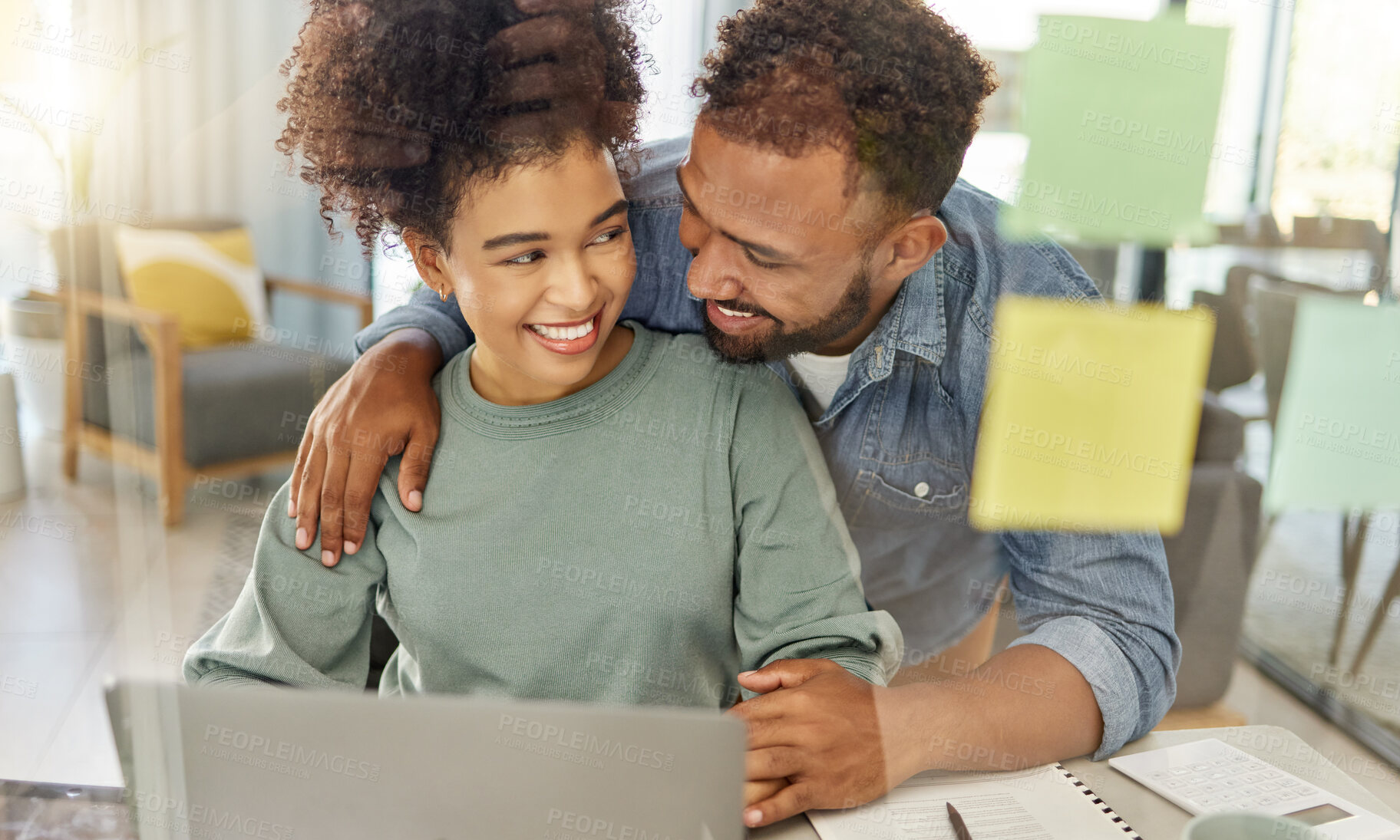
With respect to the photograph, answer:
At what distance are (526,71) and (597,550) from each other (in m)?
0.37

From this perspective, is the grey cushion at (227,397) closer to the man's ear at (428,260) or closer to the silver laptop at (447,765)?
the man's ear at (428,260)

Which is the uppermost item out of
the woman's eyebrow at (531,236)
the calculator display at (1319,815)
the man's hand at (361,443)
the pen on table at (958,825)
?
the woman's eyebrow at (531,236)

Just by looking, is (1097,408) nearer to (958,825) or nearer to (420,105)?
(958,825)

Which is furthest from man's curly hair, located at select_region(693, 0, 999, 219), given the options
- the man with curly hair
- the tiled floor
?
the tiled floor

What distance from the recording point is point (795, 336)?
75 cm

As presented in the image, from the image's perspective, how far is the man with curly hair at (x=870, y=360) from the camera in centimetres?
66

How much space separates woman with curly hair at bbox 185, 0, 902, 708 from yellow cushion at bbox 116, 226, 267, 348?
0.08m

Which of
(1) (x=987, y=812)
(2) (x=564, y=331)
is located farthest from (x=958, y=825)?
(2) (x=564, y=331)

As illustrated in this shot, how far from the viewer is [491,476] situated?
2.52 feet

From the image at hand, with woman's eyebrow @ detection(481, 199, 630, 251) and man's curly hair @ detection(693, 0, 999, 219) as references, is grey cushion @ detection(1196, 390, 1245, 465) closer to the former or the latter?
man's curly hair @ detection(693, 0, 999, 219)

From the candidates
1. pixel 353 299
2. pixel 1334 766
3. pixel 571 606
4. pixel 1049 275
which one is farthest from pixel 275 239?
pixel 1334 766

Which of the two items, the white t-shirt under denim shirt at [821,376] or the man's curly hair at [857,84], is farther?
the white t-shirt under denim shirt at [821,376]

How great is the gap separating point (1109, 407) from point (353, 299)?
0.63 meters

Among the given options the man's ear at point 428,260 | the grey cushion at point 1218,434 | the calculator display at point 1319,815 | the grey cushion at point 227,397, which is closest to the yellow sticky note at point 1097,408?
the grey cushion at point 1218,434
